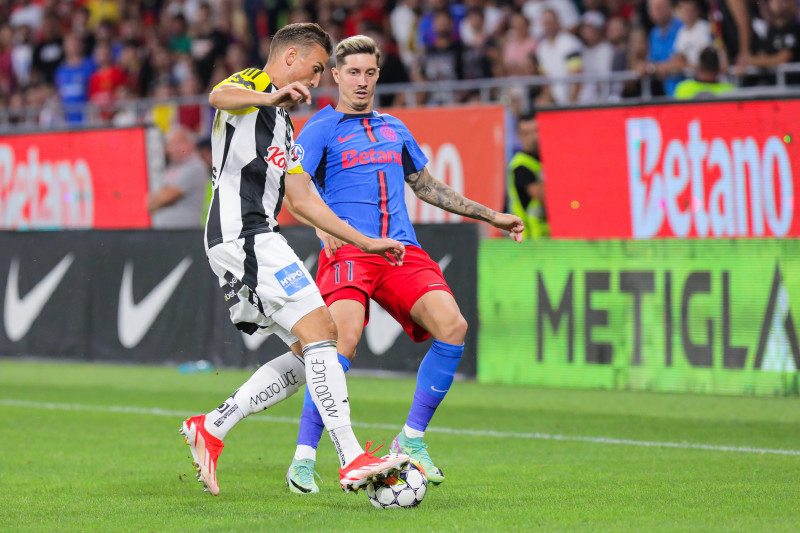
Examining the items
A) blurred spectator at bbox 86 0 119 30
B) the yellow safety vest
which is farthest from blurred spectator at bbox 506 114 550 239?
blurred spectator at bbox 86 0 119 30

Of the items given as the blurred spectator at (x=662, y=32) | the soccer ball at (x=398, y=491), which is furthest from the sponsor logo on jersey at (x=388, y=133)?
the blurred spectator at (x=662, y=32)

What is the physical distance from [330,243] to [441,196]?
733mm

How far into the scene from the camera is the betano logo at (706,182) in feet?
36.1

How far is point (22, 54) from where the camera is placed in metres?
22.1

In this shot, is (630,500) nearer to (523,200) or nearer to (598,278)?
(598,278)

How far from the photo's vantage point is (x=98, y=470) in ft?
23.2

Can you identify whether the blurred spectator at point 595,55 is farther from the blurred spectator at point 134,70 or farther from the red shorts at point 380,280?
the red shorts at point 380,280

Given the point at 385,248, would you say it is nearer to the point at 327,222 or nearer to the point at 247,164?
the point at 327,222

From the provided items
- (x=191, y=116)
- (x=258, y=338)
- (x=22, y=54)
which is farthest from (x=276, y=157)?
(x=22, y=54)

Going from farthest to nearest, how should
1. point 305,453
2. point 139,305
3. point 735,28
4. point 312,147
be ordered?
point 139,305, point 735,28, point 312,147, point 305,453

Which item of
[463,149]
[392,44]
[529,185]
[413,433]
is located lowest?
[413,433]

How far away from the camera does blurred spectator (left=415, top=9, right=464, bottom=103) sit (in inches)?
622

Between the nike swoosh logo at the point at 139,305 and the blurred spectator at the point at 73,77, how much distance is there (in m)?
7.02

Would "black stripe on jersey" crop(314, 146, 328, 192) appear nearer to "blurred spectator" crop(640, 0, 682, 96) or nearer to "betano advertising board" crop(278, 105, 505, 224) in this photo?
"betano advertising board" crop(278, 105, 505, 224)
